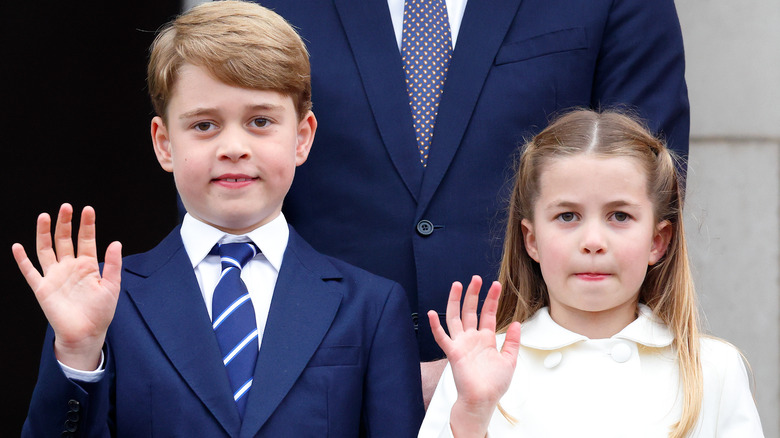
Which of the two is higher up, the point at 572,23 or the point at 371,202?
the point at 572,23

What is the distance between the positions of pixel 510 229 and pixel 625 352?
41 cm

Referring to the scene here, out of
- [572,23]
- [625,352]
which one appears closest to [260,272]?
[625,352]

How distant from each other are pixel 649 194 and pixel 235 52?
965 mm

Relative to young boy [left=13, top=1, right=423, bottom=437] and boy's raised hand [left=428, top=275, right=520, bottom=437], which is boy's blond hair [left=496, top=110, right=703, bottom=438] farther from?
boy's raised hand [left=428, top=275, right=520, bottom=437]

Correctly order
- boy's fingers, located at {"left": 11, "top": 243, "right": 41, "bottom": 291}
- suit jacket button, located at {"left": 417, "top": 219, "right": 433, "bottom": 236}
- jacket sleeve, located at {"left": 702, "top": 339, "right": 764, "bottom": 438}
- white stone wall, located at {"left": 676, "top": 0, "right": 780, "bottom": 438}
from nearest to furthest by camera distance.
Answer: boy's fingers, located at {"left": 11, "top": 243, "right": 41, "bottom": 291} → jacket sleeve, located at {"left": 702, "top": 339, "right": 764, "bottom": 438} → suit jacket button, located at {"left": 417, "top": 219, "right": 433, "bottom": 236} → white stone wall, located at {"left": 676, "top": 0, "right": 780, "bottom": 438}

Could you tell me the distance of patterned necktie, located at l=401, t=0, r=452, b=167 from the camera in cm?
291

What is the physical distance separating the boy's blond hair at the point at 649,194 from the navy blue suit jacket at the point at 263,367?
31cm

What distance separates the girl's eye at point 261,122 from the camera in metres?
2.49

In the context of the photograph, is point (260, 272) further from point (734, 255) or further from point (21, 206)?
point (734, 255)

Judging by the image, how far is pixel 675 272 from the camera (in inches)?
103

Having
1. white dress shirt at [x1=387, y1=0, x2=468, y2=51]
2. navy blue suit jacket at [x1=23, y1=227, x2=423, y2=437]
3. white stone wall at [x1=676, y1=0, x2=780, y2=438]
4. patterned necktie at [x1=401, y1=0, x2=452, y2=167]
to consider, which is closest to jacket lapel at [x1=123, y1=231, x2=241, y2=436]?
navy blue suit jacket at [x1=23, y1=227, x2=423, y2=437]

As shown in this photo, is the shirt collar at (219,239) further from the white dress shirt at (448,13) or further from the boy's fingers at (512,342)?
the white dress shirt at (448,13)

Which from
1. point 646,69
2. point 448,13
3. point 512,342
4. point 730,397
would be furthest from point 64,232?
point 646,69

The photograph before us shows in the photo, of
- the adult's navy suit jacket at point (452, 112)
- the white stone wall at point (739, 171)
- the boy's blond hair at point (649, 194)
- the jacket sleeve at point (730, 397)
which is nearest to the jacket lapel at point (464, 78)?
the adult's navy suit jacket at point (452, 112)
